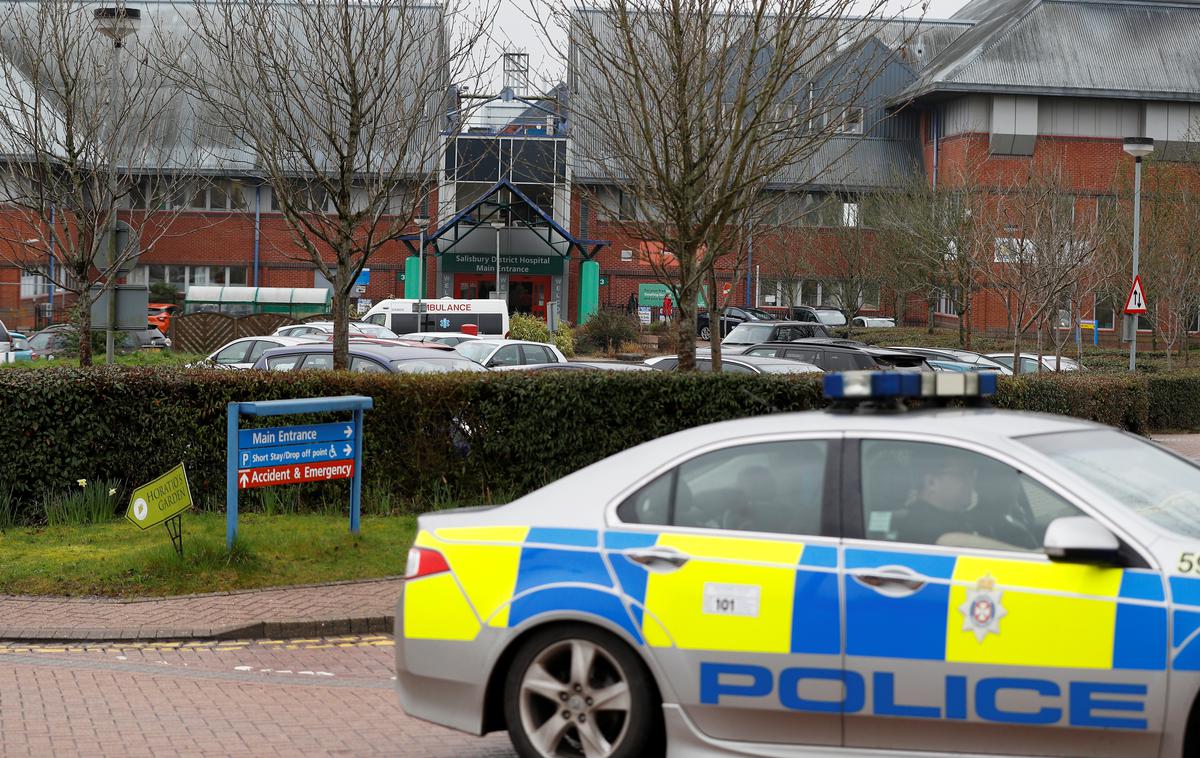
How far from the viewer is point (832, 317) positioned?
5222 centimetres

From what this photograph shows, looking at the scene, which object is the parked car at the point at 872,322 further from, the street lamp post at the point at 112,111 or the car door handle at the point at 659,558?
the car door handle at the point at 659,558

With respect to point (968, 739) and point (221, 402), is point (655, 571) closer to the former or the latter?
point (968, 739)

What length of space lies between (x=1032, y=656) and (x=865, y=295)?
151 feet

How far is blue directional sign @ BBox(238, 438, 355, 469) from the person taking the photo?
10.8 m

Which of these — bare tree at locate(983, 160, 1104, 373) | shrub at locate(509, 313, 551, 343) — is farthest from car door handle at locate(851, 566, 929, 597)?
shrub at locate(509, 313, 551, 343)

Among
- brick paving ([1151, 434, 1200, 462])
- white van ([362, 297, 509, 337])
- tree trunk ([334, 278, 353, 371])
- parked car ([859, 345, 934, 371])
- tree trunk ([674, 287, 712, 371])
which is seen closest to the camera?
tree trunk ([674, 287, 712, 371])

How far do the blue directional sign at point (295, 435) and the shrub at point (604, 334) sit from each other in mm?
32185

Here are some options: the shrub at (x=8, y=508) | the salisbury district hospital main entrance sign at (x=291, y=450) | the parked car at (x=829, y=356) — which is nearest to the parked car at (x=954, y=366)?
the parked car at (x=829, y=356)

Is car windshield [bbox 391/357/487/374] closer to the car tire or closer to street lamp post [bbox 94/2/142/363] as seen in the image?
street lamp post [bbox 94/2/142/363]

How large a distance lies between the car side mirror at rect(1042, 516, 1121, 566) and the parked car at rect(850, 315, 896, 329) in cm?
4485

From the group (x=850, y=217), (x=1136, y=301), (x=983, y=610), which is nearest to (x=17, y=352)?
(x=1136, y=301)

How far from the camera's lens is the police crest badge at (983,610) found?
15.7 ft

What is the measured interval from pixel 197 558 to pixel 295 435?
1.22 m

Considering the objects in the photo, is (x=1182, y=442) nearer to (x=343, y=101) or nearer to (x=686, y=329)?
(x=686, y=329)
